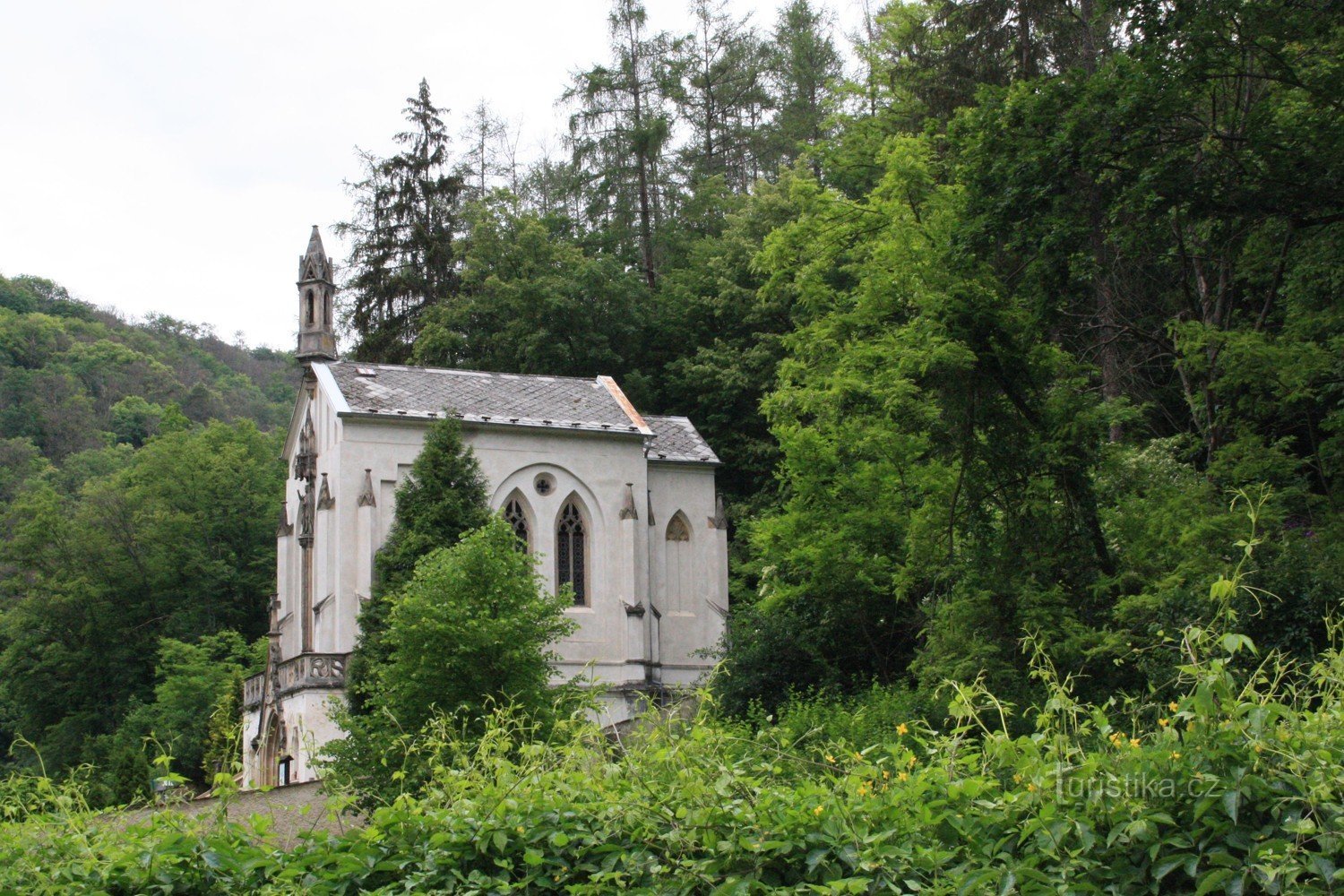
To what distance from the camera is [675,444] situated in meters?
41.1

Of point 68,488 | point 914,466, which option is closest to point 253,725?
point 914,466

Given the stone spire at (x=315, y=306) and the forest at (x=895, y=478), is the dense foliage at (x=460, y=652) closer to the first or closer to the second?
the forest at (x=895, y=478)

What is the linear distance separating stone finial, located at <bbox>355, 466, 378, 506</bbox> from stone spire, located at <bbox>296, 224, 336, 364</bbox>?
728 cm

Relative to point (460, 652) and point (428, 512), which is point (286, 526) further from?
point (460, 652)

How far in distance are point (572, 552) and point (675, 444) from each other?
4992mm

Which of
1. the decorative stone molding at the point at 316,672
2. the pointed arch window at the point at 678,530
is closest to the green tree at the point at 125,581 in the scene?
the decorative stone molding at the point at 316,672

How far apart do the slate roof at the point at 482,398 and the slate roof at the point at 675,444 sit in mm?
1295

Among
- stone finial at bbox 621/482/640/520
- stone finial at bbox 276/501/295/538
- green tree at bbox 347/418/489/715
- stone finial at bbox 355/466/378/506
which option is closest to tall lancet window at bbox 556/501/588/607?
stone finial at bbox 621/482/640/520

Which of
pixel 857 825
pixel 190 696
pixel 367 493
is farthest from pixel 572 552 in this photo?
pixel 857 825

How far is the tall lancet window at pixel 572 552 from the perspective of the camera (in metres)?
37.8

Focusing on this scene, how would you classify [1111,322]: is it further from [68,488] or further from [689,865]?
[68,488]

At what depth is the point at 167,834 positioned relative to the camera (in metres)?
8.70

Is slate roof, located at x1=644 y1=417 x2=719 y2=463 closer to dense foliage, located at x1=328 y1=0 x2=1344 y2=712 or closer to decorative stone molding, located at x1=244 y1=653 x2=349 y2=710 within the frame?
dense foliage, located at x1=328 y1=0 x2=1344 y2=712

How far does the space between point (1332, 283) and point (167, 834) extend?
20.3 m
